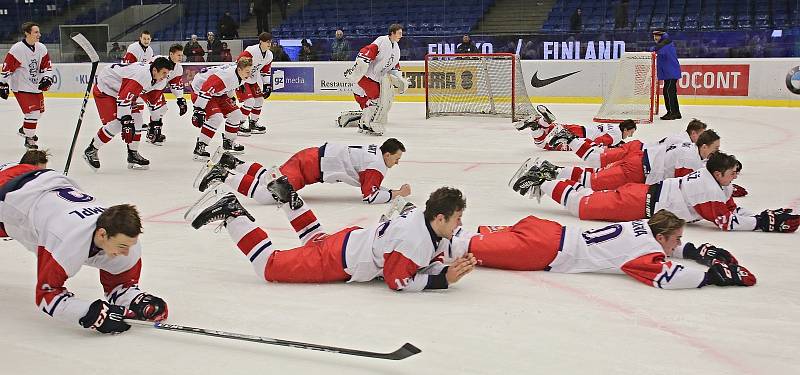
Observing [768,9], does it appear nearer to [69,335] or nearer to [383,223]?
[383,223]

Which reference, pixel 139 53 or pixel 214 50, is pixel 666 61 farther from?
pixel 214 50

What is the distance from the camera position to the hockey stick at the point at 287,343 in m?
3.25

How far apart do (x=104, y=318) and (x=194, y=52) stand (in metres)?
15.0

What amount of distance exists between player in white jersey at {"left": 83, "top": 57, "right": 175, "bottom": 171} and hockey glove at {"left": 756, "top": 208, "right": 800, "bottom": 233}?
5.18 metres

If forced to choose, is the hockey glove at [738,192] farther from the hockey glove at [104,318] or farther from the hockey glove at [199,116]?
the hockey glove at [199,116]

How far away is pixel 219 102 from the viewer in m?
8.88

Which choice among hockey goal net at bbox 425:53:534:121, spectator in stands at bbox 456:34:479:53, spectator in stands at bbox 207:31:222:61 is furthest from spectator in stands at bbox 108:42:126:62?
A: hockey goal net at bbox 425:53:534:121

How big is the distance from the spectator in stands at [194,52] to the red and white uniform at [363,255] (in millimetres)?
14214

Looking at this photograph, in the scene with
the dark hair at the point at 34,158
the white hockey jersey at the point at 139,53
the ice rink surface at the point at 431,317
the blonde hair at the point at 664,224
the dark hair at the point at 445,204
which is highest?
the white hockey jersey at the point at 139,53

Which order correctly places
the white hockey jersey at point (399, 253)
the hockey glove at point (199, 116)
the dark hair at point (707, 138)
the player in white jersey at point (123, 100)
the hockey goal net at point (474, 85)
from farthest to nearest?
the hockey goal net at point (474, 85)
the hockey glove at point (199, 116)
the player in white jersey at point (123, 100)
the dark hair at point (707, 138)
the white hockey jersey at point (399, 253)

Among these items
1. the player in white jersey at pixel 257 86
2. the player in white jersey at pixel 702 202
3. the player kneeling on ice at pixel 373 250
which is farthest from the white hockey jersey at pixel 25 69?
→ the player in white jersey at pixel 702 202

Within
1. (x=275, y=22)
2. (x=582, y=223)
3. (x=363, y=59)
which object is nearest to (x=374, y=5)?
(x=275, y=22)

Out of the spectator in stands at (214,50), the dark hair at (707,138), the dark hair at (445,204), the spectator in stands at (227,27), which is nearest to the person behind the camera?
the dark hair at (445,204)

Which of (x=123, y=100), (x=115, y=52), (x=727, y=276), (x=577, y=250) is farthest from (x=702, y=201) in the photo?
(x=115, y=52)
